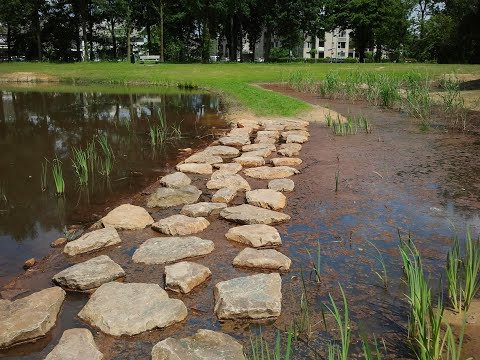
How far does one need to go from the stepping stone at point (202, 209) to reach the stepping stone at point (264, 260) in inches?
42.6

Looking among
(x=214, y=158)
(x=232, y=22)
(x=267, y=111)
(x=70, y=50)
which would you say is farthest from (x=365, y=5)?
(x=214, y=158)

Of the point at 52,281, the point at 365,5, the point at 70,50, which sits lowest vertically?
the point at 52,281

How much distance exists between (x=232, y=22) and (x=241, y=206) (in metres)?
41.6

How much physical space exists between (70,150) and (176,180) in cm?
339

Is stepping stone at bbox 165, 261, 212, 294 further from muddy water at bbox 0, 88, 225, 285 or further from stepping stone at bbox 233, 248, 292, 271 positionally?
muddy water at bbox 0, 88, 225, 285

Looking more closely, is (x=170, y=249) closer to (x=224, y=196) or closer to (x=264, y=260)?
(x=264, y=260)

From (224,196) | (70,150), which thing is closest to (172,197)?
(224,196)

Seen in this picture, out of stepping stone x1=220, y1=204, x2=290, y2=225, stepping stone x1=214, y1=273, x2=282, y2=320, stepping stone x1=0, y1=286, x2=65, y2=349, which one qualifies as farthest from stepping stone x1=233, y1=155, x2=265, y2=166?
stepping stone x1=0, y1=286, x2=65, y2=349

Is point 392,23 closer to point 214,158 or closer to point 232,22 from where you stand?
point 232,22

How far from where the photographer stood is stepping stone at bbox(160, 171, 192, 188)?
18.5ft

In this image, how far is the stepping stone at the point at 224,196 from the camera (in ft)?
16.6

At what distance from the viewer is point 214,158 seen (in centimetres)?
698

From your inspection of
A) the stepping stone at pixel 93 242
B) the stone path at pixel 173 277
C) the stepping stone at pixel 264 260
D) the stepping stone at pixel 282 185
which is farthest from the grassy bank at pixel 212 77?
the stepping stone at pixel 264 260

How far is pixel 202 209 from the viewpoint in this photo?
4680 mm
